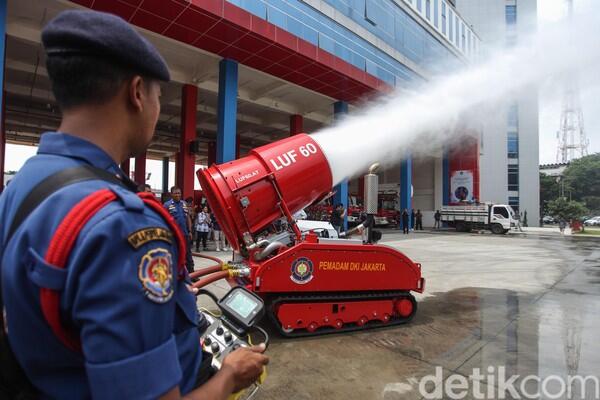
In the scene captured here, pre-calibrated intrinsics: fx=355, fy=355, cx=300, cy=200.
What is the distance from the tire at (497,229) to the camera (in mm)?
24766

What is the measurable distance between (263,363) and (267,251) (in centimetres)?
315

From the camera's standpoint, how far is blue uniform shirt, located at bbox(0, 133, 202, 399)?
74 cm

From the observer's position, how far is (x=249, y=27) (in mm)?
11219

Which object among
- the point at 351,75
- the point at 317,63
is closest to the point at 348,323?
the point at 317,63

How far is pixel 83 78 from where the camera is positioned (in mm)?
907

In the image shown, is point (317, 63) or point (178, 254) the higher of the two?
point (317, 63)

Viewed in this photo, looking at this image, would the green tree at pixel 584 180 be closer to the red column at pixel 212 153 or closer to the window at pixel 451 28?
the window at pixel 451 28

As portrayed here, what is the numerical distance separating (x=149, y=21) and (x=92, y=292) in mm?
11648

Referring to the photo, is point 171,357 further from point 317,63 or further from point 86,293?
point 317,63

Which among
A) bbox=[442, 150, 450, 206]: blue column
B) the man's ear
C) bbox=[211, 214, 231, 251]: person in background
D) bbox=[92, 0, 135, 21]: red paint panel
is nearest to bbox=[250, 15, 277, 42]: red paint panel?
bbox=[92, 0, 135, 21]: red paint panel

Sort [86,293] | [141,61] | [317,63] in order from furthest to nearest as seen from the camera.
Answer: [317,63] < [141,61] < [86,293]

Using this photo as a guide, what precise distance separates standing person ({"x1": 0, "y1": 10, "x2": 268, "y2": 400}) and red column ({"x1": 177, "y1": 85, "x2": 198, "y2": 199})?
13357mm

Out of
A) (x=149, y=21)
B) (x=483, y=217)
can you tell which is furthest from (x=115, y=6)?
(x=483, y=217)

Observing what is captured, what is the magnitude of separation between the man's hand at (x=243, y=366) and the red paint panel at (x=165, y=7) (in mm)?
10741
